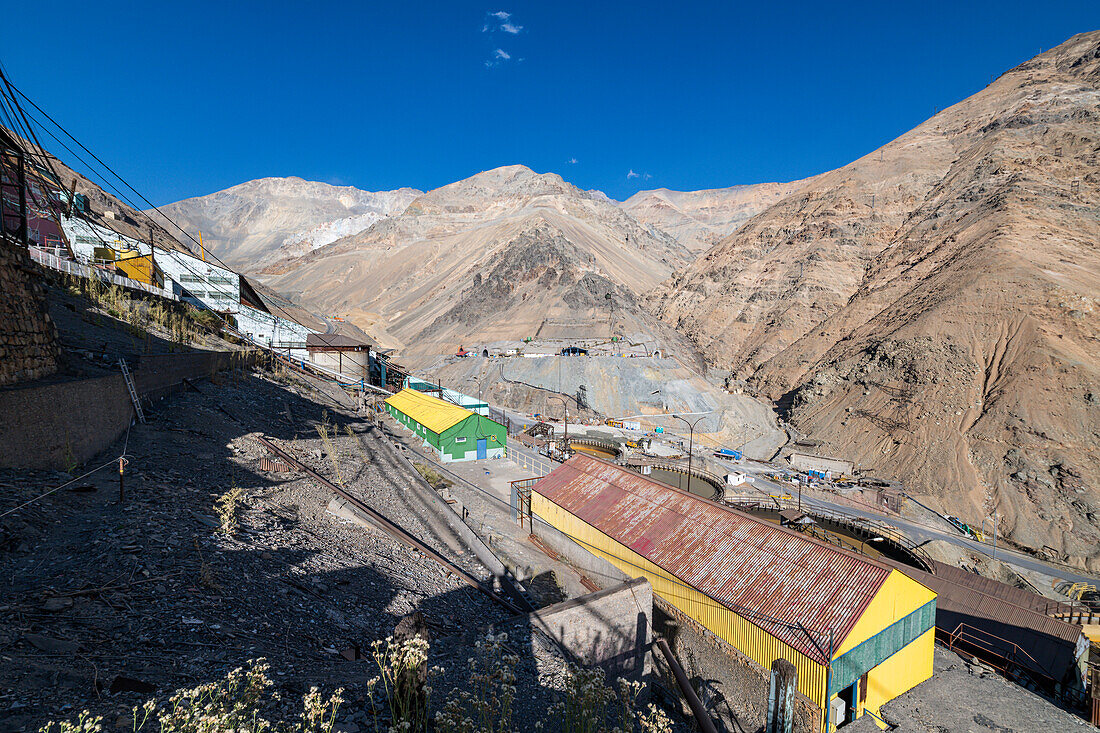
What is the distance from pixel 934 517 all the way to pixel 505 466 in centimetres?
2815

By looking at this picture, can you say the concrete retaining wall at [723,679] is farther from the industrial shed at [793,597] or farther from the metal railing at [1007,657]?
the metal railing at [1007,657]

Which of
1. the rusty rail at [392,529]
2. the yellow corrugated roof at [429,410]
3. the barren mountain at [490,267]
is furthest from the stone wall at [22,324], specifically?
the barren mountain at [490,267]

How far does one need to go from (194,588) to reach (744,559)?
12753mm

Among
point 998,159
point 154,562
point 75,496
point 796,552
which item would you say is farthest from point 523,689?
point 998,159

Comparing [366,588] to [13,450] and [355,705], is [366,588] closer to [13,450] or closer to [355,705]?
[355,705]

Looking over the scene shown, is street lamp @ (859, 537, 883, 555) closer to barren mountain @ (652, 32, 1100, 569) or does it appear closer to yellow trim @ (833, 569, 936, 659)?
barren mountain @ (652, 32, 1100, 569)

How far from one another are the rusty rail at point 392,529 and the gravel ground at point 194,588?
0.22 m

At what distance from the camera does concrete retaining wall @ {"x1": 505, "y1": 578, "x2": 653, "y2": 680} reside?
9117 millimetres

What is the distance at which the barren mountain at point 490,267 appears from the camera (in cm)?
7500

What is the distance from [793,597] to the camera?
11812mm

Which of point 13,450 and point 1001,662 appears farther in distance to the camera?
point 1001,662

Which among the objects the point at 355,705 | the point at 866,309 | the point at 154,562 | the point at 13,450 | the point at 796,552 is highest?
the point at 866,309

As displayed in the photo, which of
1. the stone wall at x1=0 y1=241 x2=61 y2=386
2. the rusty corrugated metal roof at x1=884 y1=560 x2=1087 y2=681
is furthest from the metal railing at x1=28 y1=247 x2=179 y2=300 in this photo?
the rusty corrugated metal roof at x1=884 y1=560 x2=1087 y2=681

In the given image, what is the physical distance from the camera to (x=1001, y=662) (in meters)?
15.3
